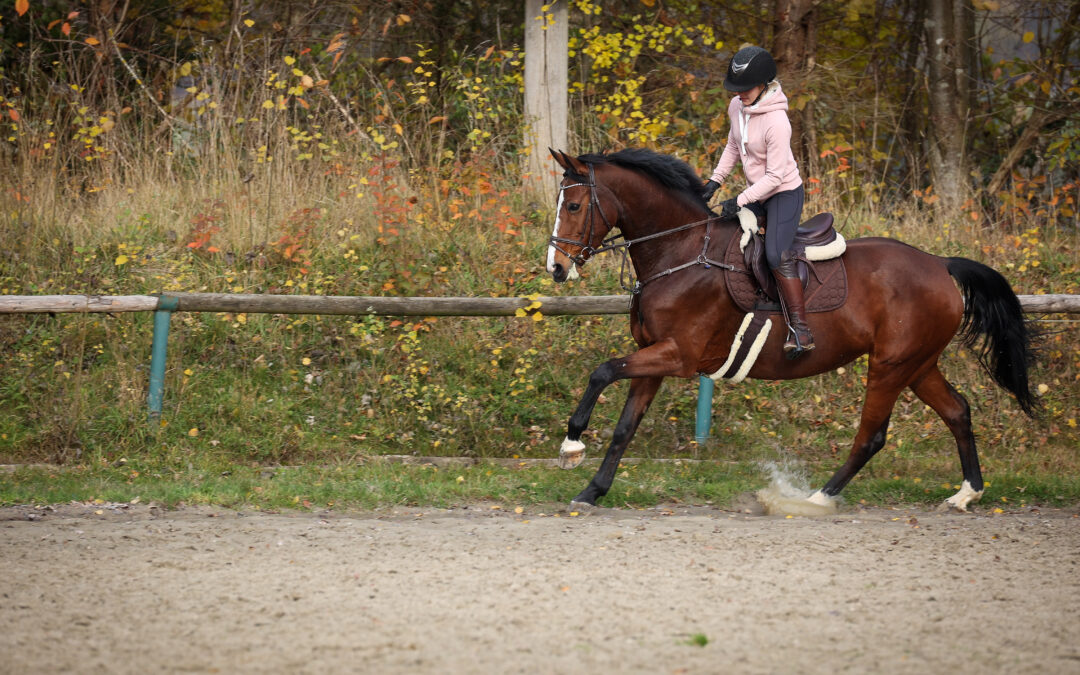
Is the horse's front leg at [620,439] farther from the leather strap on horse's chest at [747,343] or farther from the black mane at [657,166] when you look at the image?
the black mane at [657,166]

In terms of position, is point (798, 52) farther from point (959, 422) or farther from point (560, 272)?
point (560, 272)

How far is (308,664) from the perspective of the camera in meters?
3.96

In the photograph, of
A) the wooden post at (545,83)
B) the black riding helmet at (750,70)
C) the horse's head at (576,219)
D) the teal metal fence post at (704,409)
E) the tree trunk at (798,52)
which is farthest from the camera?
the tree trunk at (798,52)

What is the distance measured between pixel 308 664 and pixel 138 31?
39.6 ft

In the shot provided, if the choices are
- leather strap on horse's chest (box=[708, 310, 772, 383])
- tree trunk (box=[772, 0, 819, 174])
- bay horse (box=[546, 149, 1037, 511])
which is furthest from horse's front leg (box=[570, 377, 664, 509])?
tree trunk (box=[772, 0, 819, 174])

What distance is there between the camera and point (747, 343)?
702 cm

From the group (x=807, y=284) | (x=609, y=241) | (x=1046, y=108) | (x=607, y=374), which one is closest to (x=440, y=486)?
(x=607, y=374)

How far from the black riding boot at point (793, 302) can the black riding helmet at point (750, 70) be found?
110 cm

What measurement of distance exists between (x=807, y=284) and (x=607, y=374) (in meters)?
1.52

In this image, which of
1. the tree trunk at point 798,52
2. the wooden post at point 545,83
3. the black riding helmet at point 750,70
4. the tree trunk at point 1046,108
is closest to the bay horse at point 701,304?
the black riding helmet at point 750,70

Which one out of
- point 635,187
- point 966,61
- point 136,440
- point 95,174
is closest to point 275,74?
point 95,174

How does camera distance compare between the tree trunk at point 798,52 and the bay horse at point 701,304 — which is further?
the tree trunk at point 798,52

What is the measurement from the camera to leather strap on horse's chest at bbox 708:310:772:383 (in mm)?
6980

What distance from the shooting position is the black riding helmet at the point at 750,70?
657 centimetres
